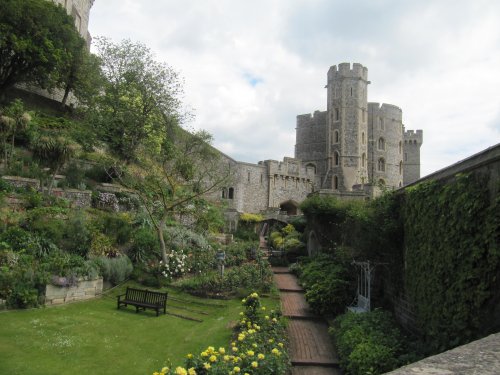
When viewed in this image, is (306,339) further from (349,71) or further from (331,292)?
(349,71)

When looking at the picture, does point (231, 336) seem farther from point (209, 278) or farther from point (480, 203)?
point (480, 203)

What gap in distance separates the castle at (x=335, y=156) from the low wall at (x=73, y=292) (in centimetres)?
2401

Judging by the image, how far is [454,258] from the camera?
6680 mm

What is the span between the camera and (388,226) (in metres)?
9.70

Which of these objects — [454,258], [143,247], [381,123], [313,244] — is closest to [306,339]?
[454,258]

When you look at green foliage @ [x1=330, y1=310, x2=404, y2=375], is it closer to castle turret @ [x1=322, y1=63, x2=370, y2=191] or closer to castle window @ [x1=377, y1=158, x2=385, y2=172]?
castle turret @ [x1=322, y1=63, x2=370, y2=191]

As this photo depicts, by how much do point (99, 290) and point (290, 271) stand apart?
9.65m

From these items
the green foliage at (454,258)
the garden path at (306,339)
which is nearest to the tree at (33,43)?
the garden path at (306,339)

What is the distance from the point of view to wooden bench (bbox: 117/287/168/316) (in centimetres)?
1150

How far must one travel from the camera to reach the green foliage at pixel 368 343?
7219mm

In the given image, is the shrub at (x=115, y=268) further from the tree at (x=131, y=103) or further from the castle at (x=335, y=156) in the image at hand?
the castle at (x=335, y=156)

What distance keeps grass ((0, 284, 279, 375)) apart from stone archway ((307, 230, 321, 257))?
8455mm

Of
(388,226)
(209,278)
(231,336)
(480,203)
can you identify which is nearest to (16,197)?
(209,278)

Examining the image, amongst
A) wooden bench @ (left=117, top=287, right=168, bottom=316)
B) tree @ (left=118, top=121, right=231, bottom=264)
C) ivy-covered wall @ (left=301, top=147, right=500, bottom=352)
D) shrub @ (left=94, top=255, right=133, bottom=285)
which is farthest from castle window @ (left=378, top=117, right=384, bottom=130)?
wooden bench @ (left=117, top=287, right=168, bottom=316)
